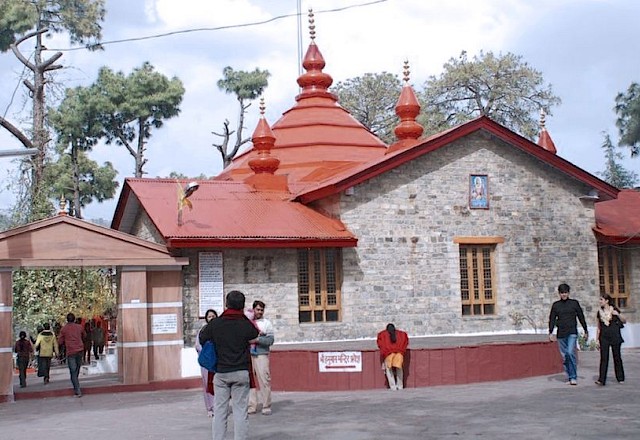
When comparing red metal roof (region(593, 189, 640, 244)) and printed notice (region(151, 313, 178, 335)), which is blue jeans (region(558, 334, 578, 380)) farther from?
red metal roof (region(593, 189, 640, 244))

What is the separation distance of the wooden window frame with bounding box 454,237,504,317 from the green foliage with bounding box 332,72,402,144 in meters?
25.0

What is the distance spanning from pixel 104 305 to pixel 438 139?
1673 cm

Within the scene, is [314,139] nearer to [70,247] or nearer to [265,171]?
[265,171]

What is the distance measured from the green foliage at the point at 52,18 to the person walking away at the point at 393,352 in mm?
23263

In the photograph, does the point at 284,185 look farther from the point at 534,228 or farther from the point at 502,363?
the point at 502,363

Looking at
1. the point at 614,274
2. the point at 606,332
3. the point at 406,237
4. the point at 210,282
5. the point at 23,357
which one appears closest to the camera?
the point at 606,332

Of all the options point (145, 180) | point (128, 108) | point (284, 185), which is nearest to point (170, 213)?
point (145, 180)

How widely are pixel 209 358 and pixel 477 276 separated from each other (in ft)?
41.8

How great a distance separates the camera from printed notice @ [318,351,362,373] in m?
15.8

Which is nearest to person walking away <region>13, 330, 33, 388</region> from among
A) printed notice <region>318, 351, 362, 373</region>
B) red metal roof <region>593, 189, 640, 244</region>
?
printed notice <region>318, 351, 362, 373</region>

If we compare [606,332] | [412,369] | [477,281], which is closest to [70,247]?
[412,369]

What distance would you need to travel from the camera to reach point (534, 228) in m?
22.1

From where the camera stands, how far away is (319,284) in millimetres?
20250

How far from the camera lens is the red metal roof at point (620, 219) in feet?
75.0
